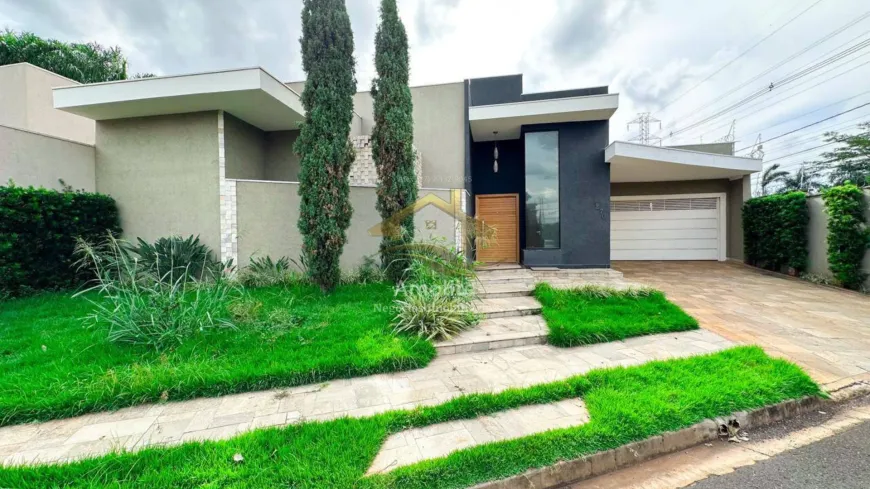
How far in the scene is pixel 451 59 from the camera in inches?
356

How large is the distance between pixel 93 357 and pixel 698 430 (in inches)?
211

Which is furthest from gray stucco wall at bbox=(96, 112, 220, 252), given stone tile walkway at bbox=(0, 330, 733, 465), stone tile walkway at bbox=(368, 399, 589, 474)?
stone tile walkway at bbox=(368, 399, 589, 474)

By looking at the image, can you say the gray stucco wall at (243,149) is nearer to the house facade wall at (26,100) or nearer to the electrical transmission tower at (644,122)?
the house facade wall at (26,100)

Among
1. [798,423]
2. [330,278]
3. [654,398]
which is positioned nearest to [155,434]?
[330,278]

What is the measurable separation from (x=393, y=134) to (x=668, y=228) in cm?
1033

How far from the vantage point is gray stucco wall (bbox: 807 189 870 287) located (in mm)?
7090

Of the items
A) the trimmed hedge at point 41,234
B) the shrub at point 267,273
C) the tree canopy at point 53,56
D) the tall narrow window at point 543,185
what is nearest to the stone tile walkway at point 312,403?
the shrub at point 267,273

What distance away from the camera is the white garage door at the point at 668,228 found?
1038 cm

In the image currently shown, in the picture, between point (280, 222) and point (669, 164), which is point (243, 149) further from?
point (669, 164)

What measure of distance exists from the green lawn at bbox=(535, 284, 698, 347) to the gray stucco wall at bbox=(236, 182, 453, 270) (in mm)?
2605

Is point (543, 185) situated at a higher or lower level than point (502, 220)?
higher

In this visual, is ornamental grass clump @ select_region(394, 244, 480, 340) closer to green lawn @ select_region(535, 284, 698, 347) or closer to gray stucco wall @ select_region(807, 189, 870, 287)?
green lawn @ select_region(535, 284, 698, 347)

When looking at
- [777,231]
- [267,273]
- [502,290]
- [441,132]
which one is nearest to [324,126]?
[267,273]

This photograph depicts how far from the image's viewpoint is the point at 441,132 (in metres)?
8.11
